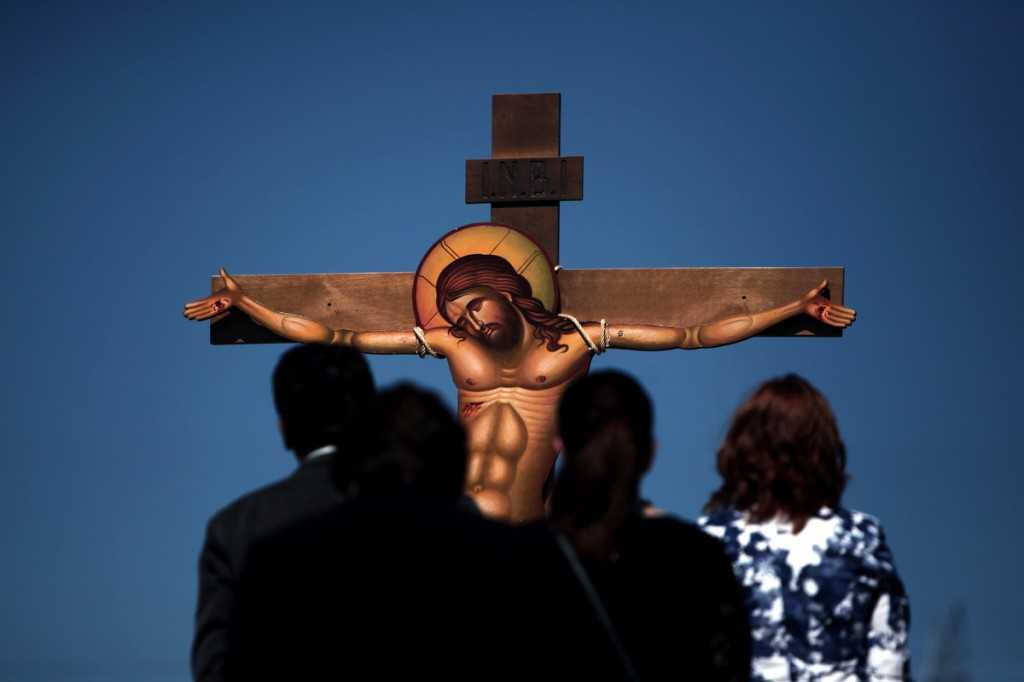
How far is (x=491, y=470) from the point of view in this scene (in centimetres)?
676

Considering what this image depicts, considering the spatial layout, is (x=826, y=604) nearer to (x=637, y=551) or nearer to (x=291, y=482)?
(x=637, y=551)

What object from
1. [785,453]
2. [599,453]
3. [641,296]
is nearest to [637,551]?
[599,453]

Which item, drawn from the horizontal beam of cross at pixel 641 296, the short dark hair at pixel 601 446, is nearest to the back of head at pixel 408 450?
the short dark hair at pixel 601 446

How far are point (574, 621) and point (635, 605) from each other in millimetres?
397

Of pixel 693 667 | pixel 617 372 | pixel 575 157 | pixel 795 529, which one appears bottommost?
pixel 693 667

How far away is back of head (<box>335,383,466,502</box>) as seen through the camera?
2.63 m

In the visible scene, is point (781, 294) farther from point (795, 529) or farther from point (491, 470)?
point (795, 529)

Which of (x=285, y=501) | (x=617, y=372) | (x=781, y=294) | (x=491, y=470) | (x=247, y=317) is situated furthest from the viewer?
(x=247, y=317)

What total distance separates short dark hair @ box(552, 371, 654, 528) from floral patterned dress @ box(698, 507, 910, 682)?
1.56 feet

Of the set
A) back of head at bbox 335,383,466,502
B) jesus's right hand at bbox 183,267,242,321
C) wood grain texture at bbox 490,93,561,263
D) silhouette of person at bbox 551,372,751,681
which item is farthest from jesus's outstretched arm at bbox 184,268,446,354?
back of head at bbox 335,383,466,502

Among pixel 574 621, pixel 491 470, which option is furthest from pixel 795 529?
pixel 491 470

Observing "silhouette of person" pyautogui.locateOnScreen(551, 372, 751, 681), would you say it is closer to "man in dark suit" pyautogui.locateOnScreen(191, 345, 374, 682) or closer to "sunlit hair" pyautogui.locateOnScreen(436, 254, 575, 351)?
"man in dark suit" pyautogui.locateOnScreen(191, 345, 374, 682)

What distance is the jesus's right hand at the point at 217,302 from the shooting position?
299 inches

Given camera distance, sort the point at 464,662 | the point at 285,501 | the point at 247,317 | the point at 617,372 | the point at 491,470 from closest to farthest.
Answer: the point at 464,662
the point at 617,372
the point at 285,501
the point at 491,470
the point at 247,317
